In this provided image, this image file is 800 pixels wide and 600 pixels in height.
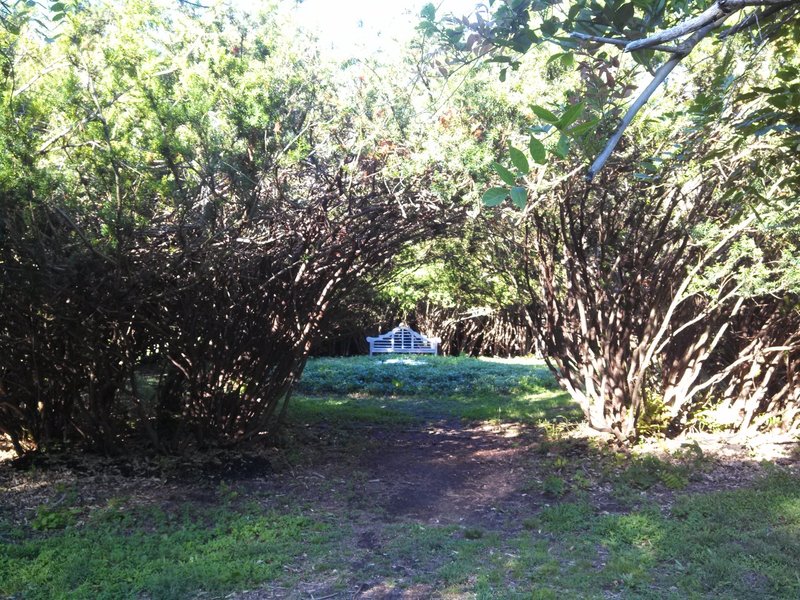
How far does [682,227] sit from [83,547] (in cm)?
598

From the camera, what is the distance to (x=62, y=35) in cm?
483

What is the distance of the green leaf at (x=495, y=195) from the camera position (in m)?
2.10

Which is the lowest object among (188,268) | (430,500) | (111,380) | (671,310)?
(430,500)

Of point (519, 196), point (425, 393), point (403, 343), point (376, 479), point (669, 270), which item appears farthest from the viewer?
point (403, 343)

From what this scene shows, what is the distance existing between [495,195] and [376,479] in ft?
17.5

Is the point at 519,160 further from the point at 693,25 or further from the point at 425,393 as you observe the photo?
→ the point at 425,393

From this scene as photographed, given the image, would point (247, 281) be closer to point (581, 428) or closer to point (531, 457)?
point (531, 457)

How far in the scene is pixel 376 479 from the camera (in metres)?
7.01

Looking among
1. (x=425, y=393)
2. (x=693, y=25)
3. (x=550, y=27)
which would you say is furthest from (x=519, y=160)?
(x=425, y=393)

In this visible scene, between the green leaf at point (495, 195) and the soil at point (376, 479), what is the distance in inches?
124

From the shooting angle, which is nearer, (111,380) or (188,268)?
(188,268)

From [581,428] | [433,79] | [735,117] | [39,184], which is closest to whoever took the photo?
[39,184]

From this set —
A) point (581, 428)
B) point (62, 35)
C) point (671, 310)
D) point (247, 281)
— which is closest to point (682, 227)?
point (671, 310)

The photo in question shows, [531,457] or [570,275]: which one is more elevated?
[570,275]
